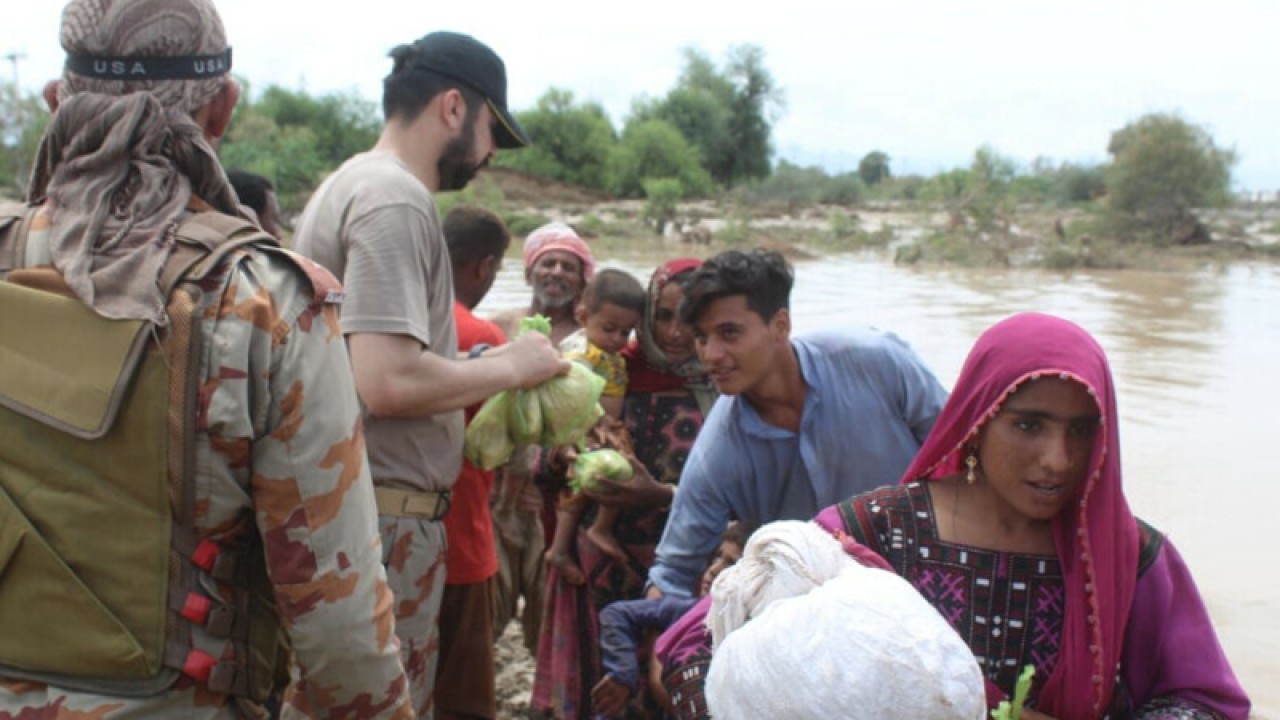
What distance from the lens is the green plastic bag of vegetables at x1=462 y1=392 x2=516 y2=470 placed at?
11.2 feet

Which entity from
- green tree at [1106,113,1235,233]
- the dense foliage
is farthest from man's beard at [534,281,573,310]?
green tree at [1106,113,1235,233]

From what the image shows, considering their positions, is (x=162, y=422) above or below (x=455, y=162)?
below

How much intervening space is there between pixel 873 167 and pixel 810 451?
258 feet

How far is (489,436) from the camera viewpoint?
3443mm

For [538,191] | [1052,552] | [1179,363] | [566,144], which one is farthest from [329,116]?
[1052,552]

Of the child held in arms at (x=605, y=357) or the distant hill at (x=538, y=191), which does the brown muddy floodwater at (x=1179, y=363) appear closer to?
the child held in arms at (x=605, y=357)

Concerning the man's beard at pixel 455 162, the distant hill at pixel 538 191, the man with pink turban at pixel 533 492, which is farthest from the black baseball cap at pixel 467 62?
the distant hill at pixel 538 191

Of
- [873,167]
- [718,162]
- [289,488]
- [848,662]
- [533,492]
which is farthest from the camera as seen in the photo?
[873,167]

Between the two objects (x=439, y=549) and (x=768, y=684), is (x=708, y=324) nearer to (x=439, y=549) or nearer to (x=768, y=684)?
(x=439, y=549)

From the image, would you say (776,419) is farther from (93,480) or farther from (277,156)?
(277,156)

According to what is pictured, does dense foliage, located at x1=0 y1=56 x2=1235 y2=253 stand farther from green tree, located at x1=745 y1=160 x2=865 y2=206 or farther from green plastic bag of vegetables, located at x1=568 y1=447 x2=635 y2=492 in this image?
green plastic bag of vegetables, located at x1=568 y1=447 x2=635 y2=492

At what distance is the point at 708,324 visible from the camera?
3.41 m

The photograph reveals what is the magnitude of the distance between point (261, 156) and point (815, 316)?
2147 centimetres

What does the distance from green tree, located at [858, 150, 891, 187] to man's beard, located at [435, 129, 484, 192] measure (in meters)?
76.0
